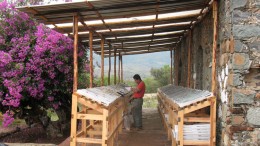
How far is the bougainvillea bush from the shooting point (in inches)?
355

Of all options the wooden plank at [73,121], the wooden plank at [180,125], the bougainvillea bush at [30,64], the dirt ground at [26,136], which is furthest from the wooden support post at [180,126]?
the dirt ground at [26,136]

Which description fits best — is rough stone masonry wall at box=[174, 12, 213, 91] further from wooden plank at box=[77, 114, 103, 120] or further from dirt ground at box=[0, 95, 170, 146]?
wooden plank at box=[77, 114, 103, 120]

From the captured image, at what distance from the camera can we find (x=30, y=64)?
9.20 meters

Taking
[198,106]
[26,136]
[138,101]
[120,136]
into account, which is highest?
[198,106]

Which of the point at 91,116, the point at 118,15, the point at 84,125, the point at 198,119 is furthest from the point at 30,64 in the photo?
the point at 198,119

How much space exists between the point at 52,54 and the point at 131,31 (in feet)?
8.49

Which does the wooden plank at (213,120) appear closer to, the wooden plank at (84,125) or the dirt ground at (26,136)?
the wooden plank at (84,125)

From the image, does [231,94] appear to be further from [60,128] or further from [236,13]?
[60,128]

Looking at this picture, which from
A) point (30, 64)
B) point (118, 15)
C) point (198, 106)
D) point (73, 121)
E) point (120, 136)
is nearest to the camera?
point (198, 106)

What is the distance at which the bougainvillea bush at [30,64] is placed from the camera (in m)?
9.01

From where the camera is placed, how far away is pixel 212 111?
534 cm

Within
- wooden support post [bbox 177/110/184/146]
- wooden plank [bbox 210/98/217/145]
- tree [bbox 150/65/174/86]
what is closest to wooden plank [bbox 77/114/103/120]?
wooden support post [bbox 177/110/184/146]

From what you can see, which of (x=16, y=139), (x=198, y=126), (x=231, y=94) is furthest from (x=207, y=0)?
(x=16, y=139)

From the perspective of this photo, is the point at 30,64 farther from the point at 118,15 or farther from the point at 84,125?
the point at 118,15
